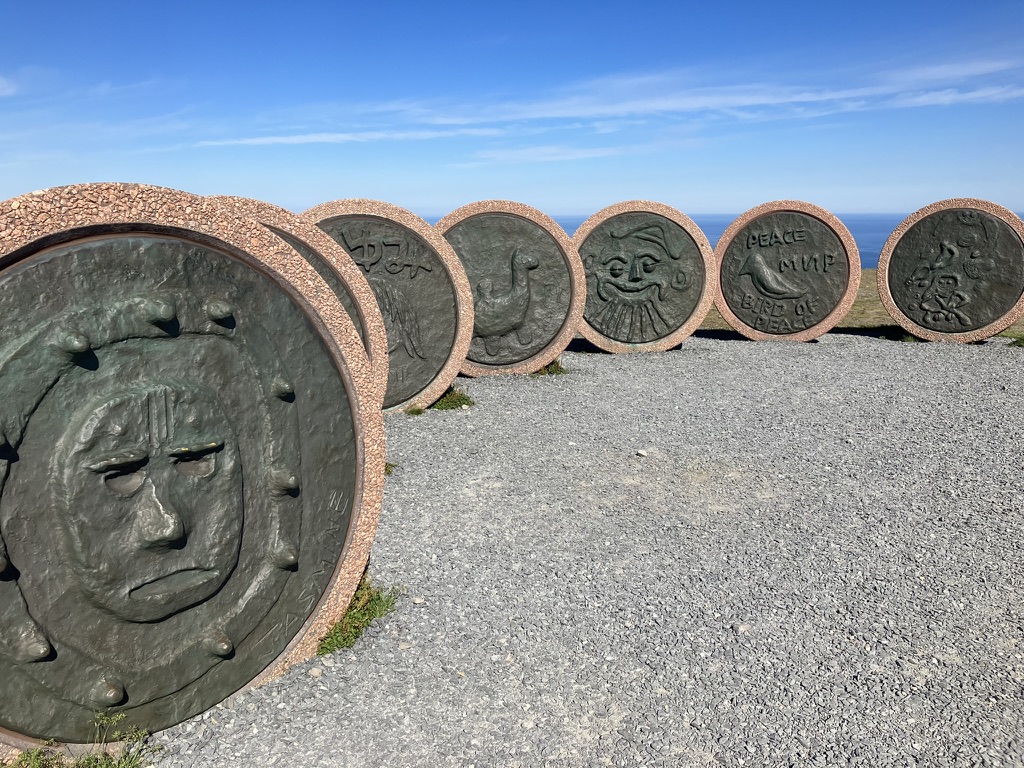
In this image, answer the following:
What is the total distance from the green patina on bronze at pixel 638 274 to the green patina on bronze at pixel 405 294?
9.72ft

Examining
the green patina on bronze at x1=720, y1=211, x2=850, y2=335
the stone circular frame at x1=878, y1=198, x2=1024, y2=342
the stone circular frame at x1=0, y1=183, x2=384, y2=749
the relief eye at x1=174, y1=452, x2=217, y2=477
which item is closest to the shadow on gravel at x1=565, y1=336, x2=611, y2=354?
the green patina on bronze at x1=720, y1=211, x2=850, y2=335

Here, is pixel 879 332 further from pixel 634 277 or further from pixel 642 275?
pixel 634 277

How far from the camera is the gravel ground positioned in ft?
9.50

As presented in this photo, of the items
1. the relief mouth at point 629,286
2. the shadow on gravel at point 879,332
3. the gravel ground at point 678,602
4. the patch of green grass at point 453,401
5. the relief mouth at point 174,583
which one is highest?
the relief mouth at point 629,286

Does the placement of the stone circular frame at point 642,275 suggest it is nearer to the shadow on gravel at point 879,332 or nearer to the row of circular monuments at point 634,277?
the row of circular monuments at point 634,277

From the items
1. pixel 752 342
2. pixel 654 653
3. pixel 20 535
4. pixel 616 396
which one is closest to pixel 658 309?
pixel 752 342

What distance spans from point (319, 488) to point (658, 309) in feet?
24.3

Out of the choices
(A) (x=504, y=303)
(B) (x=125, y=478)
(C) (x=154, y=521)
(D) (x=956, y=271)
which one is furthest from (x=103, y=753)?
(D) (x=956, y=271)

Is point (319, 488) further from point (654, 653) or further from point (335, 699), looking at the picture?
point (654, 653)

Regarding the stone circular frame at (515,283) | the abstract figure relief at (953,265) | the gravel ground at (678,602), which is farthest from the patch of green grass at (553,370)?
the abstract figure relief at (953,265)

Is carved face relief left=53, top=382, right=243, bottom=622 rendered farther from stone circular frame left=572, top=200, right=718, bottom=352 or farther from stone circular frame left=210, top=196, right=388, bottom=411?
stone circular frame left=572, top=200, right=718, bottom=352

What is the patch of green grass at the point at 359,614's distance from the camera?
3363mm

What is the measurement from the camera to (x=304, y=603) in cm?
319

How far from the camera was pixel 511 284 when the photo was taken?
8.52m
